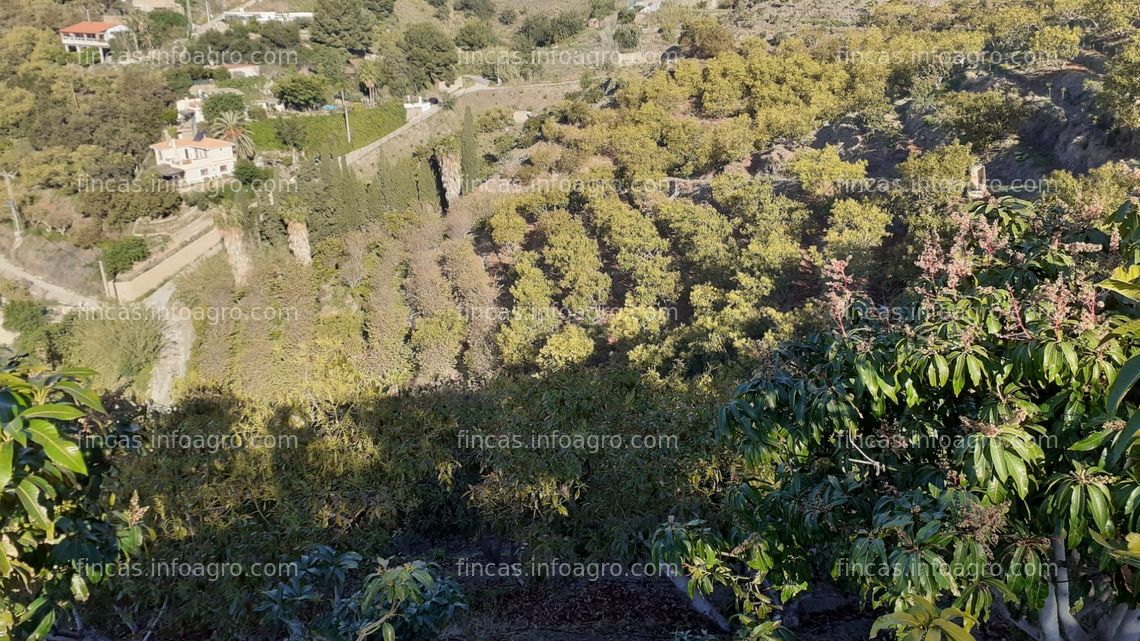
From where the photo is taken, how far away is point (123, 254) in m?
28.7

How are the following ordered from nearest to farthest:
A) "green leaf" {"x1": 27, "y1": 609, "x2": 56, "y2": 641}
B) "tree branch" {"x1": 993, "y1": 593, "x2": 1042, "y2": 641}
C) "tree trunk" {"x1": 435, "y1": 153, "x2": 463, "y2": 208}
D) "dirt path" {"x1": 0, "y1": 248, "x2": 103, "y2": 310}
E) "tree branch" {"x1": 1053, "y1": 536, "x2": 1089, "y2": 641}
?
"green leaf" {"x1": 27, "y1": 609, "x2": 56, "y2": 641}, "tree branch" {"x1": 1053, "y1": 536, "x2": 1089, "y2": 641}, "tree branch" {"x1": 993, "y1": 593, "x2": 1042, "y2": 641}, "dirt path" {"x1": 0, "y1": 248, "x2": 103, "y2": 310}, "tree trunk" {"x1": 435, "y1": 153, "x2": 463, "y2": 208}

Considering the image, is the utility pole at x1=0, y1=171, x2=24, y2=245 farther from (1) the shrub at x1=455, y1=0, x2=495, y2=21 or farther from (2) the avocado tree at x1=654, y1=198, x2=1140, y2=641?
(2) the avocado tree at x1=654, y1=198, x2=1140, y2=641

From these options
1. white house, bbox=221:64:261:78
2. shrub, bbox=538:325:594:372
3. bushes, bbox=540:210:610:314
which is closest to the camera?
shrub, bbox=538:325:594:372

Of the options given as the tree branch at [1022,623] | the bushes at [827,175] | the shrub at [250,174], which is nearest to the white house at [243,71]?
the shrub at [250,174]

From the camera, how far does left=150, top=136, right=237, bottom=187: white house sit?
34737 millimetres

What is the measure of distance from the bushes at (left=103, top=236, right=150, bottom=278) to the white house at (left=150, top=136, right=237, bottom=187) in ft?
19.9

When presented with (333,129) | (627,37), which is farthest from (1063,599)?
(627,37)

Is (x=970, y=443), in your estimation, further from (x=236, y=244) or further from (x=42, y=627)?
(x=236, y=244)

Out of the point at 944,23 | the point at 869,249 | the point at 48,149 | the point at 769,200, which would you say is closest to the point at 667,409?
the point at 869,249

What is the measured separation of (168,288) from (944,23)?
31.7m

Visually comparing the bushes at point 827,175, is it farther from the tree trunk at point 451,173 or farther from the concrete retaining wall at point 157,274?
the concrete retaining wall at point 157,274

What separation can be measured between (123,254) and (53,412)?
3091 centimetres

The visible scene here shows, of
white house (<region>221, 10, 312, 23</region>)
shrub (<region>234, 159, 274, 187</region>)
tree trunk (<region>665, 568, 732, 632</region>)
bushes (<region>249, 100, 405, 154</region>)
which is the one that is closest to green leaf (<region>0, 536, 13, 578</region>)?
tree trunk (<region>665, 568, 732, 632</region>)

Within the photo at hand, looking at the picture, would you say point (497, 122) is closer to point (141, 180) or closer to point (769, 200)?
point (141, 180)
